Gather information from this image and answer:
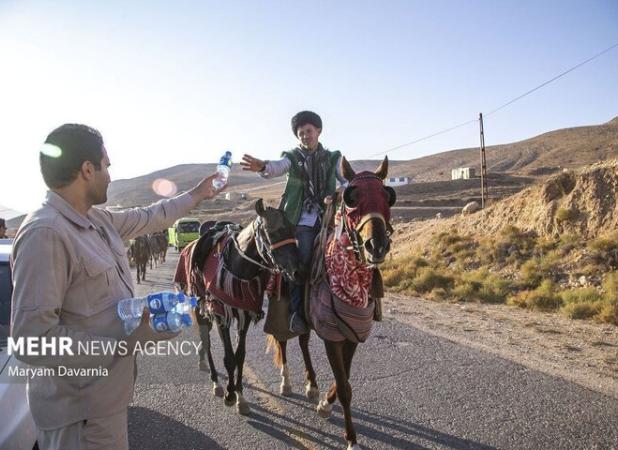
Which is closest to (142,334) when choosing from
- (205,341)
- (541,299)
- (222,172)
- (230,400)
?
(222,172)

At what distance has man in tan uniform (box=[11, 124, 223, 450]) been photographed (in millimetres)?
1824

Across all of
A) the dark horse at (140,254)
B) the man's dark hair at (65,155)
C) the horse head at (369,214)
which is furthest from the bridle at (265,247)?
the dark horse at (140,254)

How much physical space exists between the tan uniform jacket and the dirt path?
17.6 ft

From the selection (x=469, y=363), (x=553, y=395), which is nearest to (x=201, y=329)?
(x=469, y=363)

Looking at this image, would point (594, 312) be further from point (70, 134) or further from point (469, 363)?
point (70, 134)

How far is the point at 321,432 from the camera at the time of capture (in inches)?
176

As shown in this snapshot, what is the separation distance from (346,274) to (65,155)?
8.25 ft

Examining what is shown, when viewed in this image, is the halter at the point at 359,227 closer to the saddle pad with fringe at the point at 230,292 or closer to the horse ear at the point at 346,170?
the horse ear at the point at 346,170

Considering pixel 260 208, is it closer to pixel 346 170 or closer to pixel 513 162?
pixel 346 170

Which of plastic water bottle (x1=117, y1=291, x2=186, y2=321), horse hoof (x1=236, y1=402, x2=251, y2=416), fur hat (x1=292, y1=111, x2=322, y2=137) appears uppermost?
fur hat (x1=292, y1=111, x2=322, y2=137)

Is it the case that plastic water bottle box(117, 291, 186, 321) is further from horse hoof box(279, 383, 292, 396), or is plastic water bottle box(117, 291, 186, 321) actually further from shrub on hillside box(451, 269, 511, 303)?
shrub on hillside box(451, 269, 511, 303)

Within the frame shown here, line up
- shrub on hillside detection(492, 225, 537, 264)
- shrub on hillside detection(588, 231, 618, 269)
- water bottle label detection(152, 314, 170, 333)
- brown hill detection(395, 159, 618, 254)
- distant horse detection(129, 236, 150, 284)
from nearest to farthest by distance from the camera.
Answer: water bottle label detection(152, 314, 170, 333) < shrub on hillside detection(588, 231, 618, 269) < brown hill detection(395, 159, 618, 254) < shrub on hillside detection(492, 225, 537, 264) < distant horse detection(129, 236, 150, 284)

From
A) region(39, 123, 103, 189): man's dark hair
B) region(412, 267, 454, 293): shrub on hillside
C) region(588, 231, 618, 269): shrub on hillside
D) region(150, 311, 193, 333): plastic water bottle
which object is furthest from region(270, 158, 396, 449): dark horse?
region(588, 231, 618, 269): shrub on hillside

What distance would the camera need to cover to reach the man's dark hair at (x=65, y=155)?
79.6 inches
